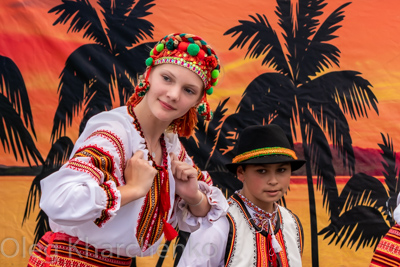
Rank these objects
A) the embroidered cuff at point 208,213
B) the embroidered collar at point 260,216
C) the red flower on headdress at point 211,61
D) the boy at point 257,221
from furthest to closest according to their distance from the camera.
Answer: the embroidered collar at point 260,216, the boy at point 257,221, the embroidered cuff at point 208,213, the red flower on headdress at point 211,61

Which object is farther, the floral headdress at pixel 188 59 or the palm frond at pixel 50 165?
the palm frond at pixel 50 165

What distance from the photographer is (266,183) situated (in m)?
2.38

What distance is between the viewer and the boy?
228 cm

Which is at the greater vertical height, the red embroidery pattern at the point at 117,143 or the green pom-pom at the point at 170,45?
the green pom-pom at the point at 170,45

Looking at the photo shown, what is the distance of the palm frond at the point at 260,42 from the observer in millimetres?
3125

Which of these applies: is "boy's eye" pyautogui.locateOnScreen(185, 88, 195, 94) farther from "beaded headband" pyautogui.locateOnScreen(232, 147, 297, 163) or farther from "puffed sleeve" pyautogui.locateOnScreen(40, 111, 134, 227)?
"beaded headband" pyautogui.locateOnScreen(232, 147, 297, 163)

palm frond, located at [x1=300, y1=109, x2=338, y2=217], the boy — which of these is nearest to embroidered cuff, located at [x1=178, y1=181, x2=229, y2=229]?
the boy

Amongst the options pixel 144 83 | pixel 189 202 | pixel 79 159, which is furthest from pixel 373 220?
pixel 79 159

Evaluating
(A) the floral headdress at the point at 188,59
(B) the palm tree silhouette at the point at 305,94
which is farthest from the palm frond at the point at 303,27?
(A) the floral headdress at the point at 188,59

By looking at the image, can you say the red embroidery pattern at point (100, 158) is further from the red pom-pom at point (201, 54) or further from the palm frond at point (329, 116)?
the palm frond at point (329, 116)

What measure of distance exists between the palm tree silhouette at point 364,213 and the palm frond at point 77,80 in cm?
161

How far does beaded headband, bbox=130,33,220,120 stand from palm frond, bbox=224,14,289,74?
4.18 feet

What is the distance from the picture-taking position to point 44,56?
117 inches

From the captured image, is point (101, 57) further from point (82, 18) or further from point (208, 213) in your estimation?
point (208, 213)
